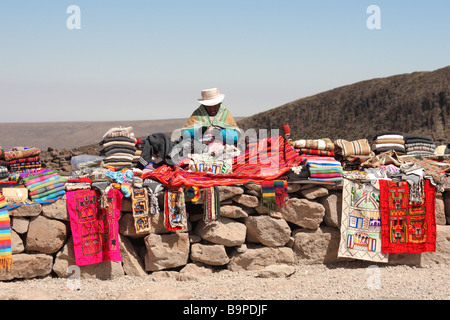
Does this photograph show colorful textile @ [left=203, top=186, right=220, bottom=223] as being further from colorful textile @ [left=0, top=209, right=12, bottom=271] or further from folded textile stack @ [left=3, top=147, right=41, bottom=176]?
folded textile stack @ [left=3, top=147, right=41, bottom=176]

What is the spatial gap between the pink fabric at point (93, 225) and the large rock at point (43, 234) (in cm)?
23

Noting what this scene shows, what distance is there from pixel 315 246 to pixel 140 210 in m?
2.46

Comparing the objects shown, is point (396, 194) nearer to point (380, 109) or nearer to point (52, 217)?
point (52, 217)

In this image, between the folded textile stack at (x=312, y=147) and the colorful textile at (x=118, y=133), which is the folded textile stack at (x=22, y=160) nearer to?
the colorful textile at (x=118, y=133)

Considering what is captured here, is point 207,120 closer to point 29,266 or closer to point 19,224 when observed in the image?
point 19,224

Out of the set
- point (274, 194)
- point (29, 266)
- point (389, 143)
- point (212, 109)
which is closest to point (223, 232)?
point (274, 194)

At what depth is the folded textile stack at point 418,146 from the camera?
875 centimetres

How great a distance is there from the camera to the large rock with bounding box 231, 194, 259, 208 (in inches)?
275

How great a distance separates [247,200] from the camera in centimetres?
701

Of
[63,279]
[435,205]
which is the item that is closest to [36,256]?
[63,279]

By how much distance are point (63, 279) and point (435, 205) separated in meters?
5.16

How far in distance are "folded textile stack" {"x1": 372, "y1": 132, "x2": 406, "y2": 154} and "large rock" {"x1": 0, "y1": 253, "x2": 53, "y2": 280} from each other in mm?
5293

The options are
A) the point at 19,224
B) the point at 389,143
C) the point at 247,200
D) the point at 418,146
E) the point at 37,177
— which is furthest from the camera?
the point at 418,146

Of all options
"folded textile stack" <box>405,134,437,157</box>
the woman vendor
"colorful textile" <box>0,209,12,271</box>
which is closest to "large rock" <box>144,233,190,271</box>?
"colorful textile" <box>0,209,12,271</box>
